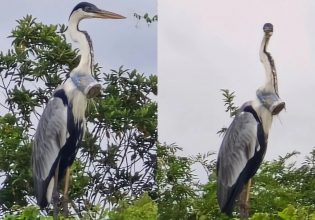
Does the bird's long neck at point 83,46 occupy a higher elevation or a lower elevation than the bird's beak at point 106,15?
lower

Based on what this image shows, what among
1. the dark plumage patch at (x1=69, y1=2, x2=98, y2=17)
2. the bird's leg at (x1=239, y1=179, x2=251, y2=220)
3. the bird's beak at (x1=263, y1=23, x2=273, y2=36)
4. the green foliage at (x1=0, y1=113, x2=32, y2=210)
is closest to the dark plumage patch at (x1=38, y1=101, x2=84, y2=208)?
the green foliage at (x1=0, y1=113, x2=32, y2=210)

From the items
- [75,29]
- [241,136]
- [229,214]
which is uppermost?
[75,29]

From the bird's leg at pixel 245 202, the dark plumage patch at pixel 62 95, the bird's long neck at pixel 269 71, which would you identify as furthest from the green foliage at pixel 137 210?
the bird's long neck at pixel 269 71

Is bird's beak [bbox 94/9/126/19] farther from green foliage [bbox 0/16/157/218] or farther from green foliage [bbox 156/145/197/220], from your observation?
green foliage [bbox 156/145/197/220]

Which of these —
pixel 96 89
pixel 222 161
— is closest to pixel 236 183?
pixel 222 161

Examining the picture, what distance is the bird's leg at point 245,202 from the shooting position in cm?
460

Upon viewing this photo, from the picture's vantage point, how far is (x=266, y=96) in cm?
465

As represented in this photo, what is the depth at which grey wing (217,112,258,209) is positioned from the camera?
183 inches

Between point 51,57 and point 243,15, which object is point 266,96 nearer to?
point 243,15

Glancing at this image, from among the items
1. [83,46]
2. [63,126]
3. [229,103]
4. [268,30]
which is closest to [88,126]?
[63,126]

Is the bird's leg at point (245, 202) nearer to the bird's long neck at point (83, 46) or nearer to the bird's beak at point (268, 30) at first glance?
the bird's beak at point (268, 30)

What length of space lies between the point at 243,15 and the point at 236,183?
79cm

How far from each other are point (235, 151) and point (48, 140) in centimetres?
87

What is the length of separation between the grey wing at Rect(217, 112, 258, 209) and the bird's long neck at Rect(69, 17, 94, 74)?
720 millimetres
